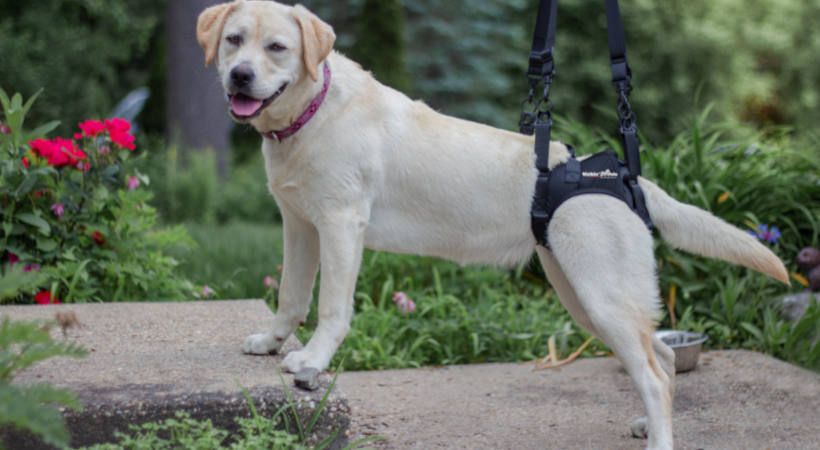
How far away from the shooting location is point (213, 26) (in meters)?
3.55

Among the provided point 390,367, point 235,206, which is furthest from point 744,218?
point 235,206

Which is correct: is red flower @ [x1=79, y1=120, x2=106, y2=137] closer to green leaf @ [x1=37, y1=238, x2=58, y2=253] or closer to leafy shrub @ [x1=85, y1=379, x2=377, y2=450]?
green leaf @ [x1=37, y1=238, x2=58, y2=253]

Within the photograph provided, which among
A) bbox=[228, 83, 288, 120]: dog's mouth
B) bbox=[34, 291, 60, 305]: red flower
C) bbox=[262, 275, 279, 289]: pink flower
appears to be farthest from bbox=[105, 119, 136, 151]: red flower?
bbox=[228, 83, 288, 120]: dog's mouth

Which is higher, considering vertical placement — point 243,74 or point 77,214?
point 243,74

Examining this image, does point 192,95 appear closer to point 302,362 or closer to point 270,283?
point 270,283

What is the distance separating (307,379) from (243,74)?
1.09 m

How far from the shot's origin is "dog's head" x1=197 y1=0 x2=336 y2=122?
11.0ft

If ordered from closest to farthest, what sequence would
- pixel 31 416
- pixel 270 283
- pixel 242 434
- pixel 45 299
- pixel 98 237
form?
pixel 31 416 → pixel 242 434 → pixel 45 299 → pixel 98 237 → pixel 270 283

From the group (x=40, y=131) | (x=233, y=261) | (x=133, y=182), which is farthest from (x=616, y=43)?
(x=233, y=261)

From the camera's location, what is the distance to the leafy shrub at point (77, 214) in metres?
4.85

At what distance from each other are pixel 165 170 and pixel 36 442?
7635 millimetres

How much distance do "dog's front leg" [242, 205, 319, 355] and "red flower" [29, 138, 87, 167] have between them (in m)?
1.75

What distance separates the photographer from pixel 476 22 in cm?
1548

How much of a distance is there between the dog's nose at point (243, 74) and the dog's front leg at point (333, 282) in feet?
1.94
